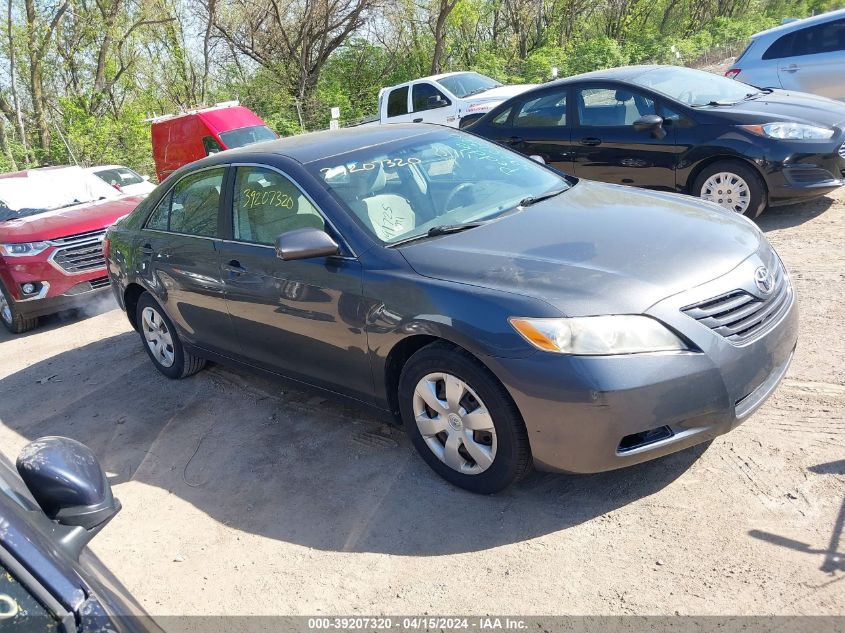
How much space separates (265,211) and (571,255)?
1997mm

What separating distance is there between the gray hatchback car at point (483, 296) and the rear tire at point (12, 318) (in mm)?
3934

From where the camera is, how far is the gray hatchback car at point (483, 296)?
307 cm

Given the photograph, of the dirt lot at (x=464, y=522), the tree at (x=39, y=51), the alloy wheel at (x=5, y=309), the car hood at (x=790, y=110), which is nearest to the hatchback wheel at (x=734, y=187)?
the car hood at (x=790, y=110)

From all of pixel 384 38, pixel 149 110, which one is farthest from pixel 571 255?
pixel 384 38

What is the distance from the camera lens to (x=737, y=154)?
675 centimetres

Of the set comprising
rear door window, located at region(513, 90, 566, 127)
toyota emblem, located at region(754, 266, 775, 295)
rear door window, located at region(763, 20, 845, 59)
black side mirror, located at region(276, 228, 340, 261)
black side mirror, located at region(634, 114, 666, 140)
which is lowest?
toyota emblem, located at region(754, 266, 775, 295)

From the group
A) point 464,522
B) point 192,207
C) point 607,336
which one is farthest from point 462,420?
point 192,207

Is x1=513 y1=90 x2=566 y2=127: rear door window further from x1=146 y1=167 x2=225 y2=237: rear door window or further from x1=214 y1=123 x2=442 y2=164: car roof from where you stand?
x1=146 y1=167 x2=225 y2=237: rear door window

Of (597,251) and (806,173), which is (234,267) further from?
(806,173)

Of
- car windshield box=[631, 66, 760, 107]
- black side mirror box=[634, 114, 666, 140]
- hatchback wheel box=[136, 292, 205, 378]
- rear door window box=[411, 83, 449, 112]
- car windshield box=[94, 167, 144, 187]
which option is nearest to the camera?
hatchback wheel box=[136, 292, 205, 378]

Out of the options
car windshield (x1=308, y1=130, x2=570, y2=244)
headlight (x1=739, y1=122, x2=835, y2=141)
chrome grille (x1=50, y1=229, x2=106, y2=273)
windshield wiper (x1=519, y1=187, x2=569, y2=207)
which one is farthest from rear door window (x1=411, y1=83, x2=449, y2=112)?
windshield wiper (x1=519, y1=187, x2=569, y2=207)

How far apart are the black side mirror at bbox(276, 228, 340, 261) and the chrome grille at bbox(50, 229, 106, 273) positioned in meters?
5.12

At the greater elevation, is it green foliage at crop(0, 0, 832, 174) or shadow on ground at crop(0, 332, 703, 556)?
green foliage at crop(0, 0, 832, 174)

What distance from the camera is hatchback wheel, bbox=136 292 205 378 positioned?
566cm
